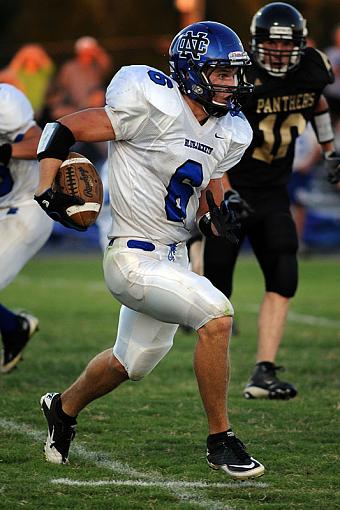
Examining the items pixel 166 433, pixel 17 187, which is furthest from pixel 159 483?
pixel 17 187

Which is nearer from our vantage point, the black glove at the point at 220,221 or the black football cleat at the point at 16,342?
the black glove at the point at 220,221

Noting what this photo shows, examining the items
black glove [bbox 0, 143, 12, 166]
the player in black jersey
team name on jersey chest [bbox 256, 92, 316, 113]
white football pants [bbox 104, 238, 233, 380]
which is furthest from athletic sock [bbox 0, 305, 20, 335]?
white football pants [bbox 104, 238, 233, 380]

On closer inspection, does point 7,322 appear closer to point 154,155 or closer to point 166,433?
point 166,433

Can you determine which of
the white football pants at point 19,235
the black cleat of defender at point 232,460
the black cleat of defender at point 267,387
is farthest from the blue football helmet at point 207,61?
the black cleat of defender at point 267,387

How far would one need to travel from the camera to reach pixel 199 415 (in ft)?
17.3

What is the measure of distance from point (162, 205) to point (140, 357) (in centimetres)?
53

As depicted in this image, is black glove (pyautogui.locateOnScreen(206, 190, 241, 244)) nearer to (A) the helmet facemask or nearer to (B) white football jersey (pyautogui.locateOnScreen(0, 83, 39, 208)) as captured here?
(B) white football jersey (pyautogui.locateOnScreen(0, 83, 39, 208))

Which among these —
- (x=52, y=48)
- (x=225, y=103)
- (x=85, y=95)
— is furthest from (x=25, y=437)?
(x=52, y=48)

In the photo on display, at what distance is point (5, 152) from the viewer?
5613 mm

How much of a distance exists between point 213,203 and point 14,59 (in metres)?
10.4

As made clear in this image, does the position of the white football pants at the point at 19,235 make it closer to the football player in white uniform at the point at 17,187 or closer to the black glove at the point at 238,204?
the football player in white uniform at the point at 17,187

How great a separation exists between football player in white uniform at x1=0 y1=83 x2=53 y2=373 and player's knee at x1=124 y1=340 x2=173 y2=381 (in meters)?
1.41

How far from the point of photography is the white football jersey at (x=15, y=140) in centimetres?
550

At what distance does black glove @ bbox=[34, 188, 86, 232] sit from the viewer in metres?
4.10
